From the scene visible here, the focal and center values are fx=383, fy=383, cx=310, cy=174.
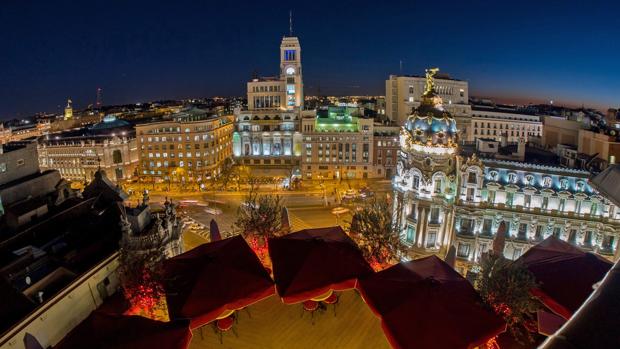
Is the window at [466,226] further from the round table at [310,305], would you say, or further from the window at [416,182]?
the round table at [310,305]

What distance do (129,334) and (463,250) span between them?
39299mm

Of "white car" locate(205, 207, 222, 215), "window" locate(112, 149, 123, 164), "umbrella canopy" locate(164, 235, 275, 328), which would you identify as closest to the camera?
"umbrella canopy" locate(164, 235, 275, 328)

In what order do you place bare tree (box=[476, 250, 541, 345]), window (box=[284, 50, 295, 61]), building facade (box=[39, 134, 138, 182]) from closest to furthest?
bare tree (box=[476, 250, 541, 345]) < building facade (box=[39, 134, 138, 182]) < window (box=[284, 50, 295, 61])

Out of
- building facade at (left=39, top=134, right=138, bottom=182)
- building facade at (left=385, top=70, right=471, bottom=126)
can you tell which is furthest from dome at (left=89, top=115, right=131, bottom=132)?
building facade at (left=385, top=70, right=471, bottom=126)

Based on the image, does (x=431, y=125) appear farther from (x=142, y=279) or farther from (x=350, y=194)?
(x=350, y=194)

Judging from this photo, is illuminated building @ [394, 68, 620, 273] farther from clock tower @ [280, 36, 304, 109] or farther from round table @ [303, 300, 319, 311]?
clock tower @ [280, 36, 304, 109]

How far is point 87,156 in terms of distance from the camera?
97.9 meters

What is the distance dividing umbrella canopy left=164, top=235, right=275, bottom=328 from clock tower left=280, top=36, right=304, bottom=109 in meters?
87.3

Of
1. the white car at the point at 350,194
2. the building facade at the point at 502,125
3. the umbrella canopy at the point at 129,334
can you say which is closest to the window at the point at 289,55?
the white car at the point at 350,194

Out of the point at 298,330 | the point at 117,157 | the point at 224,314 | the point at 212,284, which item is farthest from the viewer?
the point at 117,157

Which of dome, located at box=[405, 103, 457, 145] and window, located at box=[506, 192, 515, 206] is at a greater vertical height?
dome, located at box=[405, 103, 457, 145]

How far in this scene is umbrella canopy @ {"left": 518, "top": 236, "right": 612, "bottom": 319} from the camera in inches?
1126

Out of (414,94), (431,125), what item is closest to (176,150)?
(414,94)

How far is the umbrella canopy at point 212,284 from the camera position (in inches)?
1058
